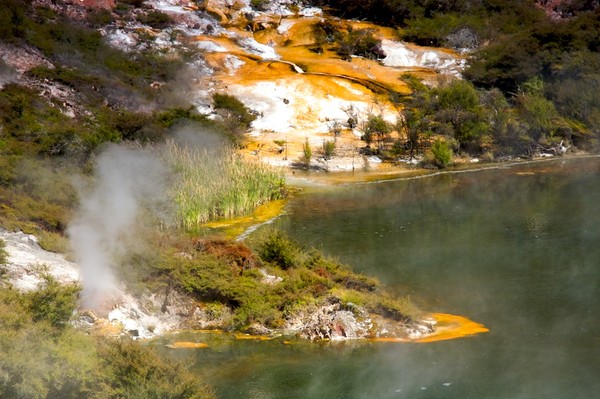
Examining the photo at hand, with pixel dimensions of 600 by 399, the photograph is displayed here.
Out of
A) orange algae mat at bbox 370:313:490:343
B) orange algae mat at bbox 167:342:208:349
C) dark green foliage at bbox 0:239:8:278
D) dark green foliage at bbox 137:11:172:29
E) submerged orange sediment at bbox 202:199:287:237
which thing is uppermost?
dark green foliage at bbox 0:239:8:278

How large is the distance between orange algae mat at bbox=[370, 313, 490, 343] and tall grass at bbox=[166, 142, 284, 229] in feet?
38.6

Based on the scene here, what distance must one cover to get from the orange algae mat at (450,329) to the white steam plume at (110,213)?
628 centimetres

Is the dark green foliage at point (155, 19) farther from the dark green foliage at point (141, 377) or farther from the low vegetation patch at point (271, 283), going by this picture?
the dark green foliage at point (141, 377)

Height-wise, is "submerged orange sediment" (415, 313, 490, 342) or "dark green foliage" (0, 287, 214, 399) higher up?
"dark green foliage" (0, 287, 214, 399)

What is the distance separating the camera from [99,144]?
30250mm

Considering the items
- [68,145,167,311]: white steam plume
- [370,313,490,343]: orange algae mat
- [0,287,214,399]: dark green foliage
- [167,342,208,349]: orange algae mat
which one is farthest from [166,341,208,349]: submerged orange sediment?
[0,287,214,399]: dark green foliage

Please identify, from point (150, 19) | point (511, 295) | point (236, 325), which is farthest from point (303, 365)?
point (150, 19)

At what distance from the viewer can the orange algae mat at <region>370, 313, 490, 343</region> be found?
16.2m

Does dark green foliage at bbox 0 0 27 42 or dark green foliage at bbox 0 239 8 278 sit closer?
dark green foliage at bbox 0 239 8 278

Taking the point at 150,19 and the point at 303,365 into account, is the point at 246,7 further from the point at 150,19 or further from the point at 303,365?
the point at 303,365

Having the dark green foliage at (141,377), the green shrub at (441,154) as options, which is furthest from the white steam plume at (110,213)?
the green shrub at (441,154)

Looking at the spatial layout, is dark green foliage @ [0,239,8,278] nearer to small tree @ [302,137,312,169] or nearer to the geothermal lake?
the geothermal lake

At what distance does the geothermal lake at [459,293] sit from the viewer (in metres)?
14.0

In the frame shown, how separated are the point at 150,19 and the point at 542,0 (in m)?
46.0
